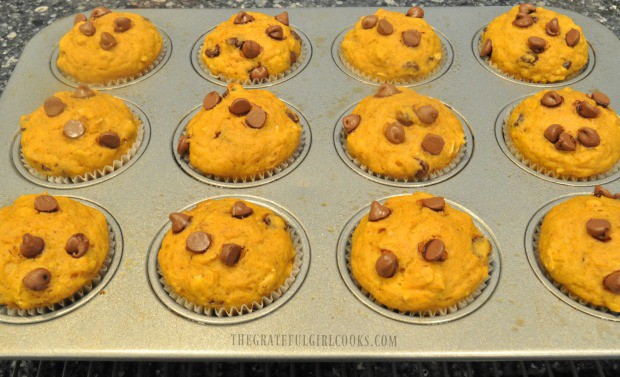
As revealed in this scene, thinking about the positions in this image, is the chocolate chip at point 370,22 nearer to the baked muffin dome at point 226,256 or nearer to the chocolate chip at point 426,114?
the chocolate chip at point 426,114

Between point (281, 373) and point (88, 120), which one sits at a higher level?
point (88, 120)

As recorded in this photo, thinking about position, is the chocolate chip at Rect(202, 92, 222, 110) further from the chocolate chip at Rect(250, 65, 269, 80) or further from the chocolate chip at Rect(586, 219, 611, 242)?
the chocolate chip at Rect(586, 219, 611, 242)

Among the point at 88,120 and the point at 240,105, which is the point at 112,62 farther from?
the point at 240,105

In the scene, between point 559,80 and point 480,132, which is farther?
point 559,80

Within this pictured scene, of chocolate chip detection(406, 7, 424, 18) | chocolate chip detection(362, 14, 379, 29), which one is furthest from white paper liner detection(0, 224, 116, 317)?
chocolate chip detection(406, 7, 424, 18)

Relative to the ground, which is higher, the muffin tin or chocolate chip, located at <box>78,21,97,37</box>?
chocolate chip, located at <box>78,21,97,37</box>

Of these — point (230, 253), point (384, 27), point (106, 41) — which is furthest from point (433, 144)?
point (106, 41)

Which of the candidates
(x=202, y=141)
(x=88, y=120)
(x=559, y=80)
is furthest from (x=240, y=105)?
(x=559, y=80)
